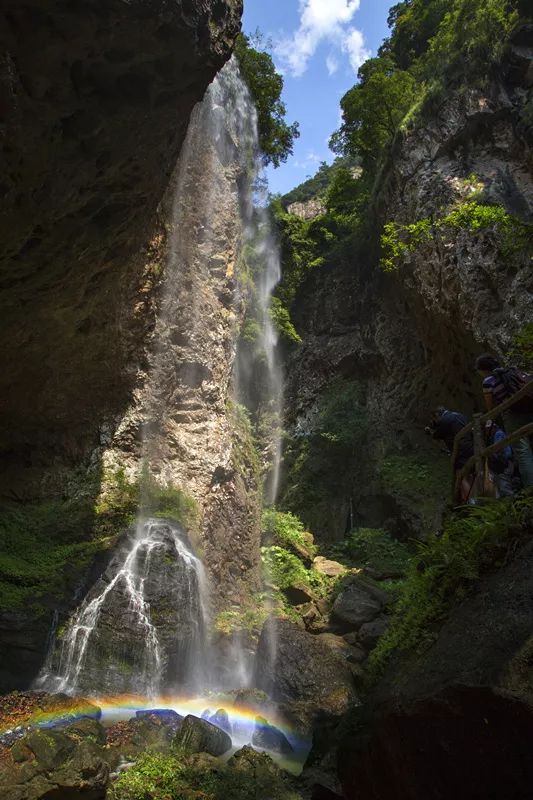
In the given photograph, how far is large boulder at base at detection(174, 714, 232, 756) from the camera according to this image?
7.29 m

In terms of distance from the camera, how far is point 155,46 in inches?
242

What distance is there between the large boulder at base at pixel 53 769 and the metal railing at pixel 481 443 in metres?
4.97

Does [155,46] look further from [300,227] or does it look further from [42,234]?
[300,227]

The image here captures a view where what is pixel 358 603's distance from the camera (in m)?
11.7

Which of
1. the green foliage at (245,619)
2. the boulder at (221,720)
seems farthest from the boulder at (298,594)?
the boulder at (221,720)

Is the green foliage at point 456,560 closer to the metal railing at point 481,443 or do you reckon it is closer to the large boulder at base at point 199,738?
the metal railing at point 481,443

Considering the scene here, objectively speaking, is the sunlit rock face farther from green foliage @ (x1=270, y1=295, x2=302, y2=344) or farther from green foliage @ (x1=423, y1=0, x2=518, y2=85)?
green foliage @ (x1=423, y1=0, x2=518, y2=85)

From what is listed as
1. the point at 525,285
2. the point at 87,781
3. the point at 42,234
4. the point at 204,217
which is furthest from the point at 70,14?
the point at 204,217

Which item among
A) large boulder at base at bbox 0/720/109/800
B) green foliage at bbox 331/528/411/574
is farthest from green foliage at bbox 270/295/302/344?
large boulder at base at bbox 0/720/109/800

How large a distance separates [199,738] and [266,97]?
2388cm

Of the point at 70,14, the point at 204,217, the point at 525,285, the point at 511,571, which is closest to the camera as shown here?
the point at 511,571

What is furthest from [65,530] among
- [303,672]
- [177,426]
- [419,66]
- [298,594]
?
[419,66]

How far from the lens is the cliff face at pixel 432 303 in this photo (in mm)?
13852

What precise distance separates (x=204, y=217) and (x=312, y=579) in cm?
1199
